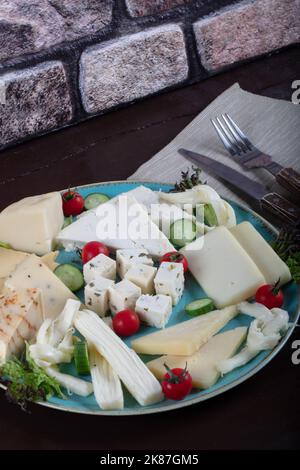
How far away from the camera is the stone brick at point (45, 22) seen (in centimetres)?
215

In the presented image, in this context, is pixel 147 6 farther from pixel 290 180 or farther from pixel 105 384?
pixel 105 384

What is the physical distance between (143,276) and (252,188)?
1.75 feet

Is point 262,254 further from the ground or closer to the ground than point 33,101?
closer to the ground

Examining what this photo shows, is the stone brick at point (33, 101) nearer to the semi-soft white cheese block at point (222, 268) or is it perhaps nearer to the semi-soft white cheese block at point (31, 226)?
the semi-soft white cheese block at point (31, 226)

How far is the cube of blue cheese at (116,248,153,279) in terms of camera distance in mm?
1649

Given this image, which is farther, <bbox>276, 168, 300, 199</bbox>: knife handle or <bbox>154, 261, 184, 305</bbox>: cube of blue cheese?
<bbox>276, 168, 300, 199</bbox>: knife handle

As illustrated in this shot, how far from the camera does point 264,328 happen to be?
1.48m

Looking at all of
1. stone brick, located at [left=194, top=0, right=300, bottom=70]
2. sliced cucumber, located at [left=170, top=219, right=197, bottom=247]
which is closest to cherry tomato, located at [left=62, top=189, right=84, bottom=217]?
sliced cucumber, located at [left=170, top=219, right=197, bottom=247]

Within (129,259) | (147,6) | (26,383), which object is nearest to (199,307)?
(129,259)

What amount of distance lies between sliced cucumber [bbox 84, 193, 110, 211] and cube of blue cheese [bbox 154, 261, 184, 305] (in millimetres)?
381

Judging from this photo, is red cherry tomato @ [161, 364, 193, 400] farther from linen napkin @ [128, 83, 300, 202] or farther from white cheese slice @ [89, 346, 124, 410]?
linen napkin @ [128, 83, 300, 202]

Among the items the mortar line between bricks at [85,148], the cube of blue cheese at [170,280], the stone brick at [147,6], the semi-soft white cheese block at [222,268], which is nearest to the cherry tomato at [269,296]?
the semi-soft white cheese block at [222,268]

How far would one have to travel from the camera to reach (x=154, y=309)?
1.52m
